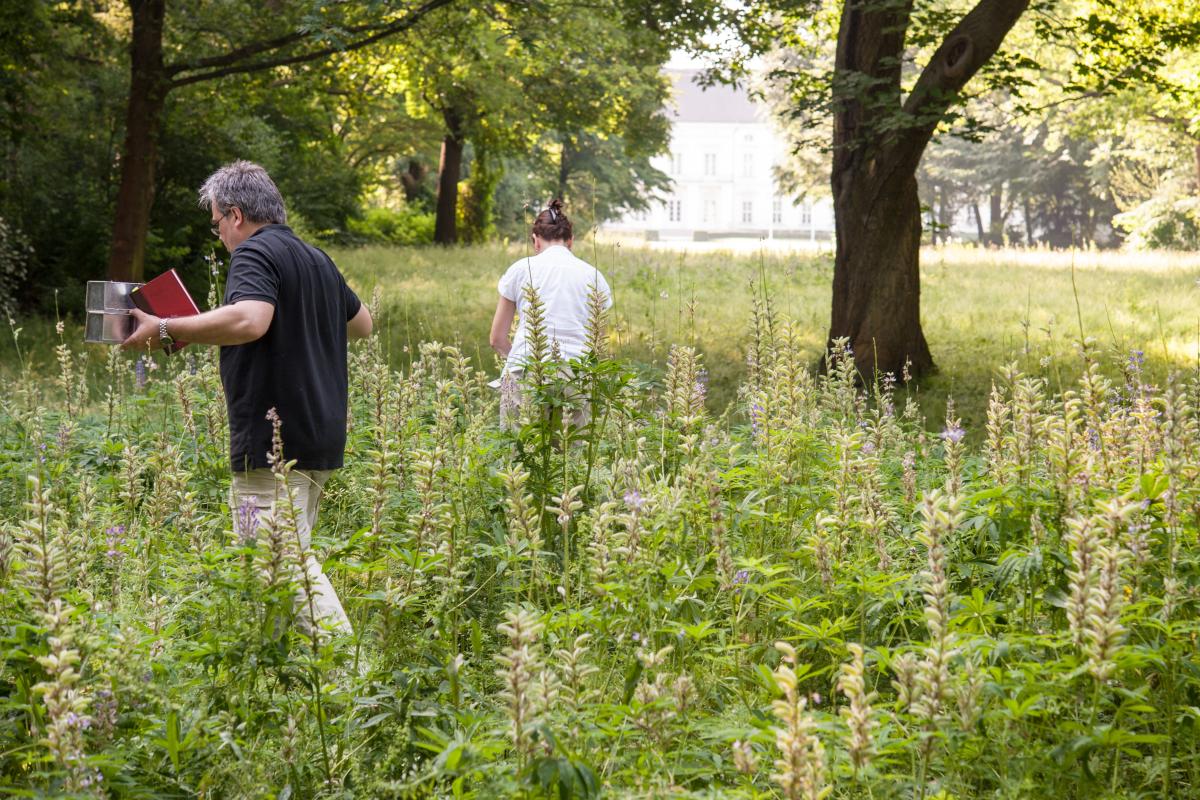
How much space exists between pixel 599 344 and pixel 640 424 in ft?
2.63

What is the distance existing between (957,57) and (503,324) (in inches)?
256

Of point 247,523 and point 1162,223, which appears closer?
point 247,523

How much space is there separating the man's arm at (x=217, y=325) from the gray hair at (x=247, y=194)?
0.62 meters

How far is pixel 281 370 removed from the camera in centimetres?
469

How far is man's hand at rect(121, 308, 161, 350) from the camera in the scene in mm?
4512

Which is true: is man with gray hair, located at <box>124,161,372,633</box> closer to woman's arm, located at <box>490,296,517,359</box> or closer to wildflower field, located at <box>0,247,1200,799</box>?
wildflower field, located at <box>0,247,1200,799</box>

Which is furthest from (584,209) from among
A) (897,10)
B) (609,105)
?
(897,10)

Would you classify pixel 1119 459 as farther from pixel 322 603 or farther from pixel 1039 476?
pixel 322 603

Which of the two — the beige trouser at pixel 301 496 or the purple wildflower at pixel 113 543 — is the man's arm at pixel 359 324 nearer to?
the beige trouser at pixel 301 496

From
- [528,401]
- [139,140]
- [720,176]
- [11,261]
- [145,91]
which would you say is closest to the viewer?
[528,401]

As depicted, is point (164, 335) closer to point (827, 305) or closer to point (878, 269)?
point (878, 269)

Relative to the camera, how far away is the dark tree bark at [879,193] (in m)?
11.5

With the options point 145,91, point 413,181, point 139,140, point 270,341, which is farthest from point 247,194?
point 413,181

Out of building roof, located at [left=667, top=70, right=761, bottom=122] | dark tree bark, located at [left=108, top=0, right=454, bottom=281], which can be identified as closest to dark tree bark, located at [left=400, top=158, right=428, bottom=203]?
dark tree bark, located at [left=108, top=0, right=454, bottom=281]
